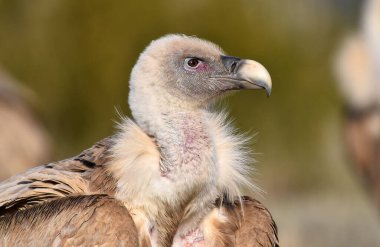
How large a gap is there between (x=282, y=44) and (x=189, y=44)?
1269 centimetres

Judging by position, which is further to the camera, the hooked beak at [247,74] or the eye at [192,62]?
the eye at [192,62]

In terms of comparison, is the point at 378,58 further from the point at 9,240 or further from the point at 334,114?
the point at 9,240

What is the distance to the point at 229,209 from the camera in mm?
6203

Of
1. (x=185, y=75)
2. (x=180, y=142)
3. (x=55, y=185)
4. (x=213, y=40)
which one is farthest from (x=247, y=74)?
(x=213, y=40)

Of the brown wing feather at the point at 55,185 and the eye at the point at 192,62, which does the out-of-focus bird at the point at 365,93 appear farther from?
the brown wing feather at the point at 55,185

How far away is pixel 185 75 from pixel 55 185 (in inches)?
35.2

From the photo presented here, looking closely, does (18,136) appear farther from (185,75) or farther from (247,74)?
(247,74)

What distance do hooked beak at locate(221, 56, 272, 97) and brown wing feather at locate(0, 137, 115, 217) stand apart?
780 mm

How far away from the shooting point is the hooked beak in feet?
19.4

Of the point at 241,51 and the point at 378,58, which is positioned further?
the point at 241,51

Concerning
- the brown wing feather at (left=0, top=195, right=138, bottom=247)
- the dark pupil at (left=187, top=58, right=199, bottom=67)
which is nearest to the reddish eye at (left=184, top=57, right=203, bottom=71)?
the dark pupil at (left=187, top=58, right=199, bottom=67)

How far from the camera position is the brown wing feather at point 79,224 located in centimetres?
559

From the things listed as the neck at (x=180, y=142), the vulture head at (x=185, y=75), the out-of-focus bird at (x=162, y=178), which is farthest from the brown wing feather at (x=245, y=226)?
the vulture head at (x=185, y=75)

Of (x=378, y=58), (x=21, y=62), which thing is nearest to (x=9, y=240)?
(x=378, y=58)
